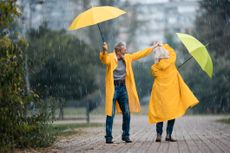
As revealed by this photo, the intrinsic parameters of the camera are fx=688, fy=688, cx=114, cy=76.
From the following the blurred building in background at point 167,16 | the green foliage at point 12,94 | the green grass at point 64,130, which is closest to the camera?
the green foliage at point 12,94

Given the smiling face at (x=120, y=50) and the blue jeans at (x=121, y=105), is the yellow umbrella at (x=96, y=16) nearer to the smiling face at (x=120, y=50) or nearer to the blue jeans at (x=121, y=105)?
the smiling face at (x=120, y=50)

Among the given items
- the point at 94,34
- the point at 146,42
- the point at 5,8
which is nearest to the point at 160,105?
the point at 5,8

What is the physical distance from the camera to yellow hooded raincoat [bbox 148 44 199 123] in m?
13.9

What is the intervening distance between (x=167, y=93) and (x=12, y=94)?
3875mm

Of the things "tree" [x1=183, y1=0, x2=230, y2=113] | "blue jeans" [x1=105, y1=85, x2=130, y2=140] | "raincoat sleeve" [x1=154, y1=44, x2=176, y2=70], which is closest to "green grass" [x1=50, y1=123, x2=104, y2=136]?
"blue jeans" [x1=105, y1=85, x2=130, y2=140]

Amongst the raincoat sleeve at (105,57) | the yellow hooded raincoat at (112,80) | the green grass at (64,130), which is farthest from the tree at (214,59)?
the raincoat sleeve at (105,57)

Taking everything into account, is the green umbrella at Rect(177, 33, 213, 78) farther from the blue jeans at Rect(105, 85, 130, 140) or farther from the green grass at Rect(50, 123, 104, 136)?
the green grass at Rect(50, 123, 104, 136)

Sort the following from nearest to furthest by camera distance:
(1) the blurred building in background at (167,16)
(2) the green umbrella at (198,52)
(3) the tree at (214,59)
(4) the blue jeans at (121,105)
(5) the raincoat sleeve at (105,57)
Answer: (2) the green umbrella at (198,52)
(5) the raincoat sleeve at (105,57)
(4) the blue jeans at (121,105)
(3) the tree at (214,59)
(1) the blurred building in background at (167,16)

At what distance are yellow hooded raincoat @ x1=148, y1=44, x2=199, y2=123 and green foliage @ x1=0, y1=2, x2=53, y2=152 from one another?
2.80 meters

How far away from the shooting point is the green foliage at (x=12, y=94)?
35.0ft

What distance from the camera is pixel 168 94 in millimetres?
13930

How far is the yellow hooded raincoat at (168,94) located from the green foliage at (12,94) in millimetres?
2802

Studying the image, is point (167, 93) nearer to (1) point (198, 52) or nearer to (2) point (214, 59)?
(1) point (198, 52)

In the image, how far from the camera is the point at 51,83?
31.0 meters
